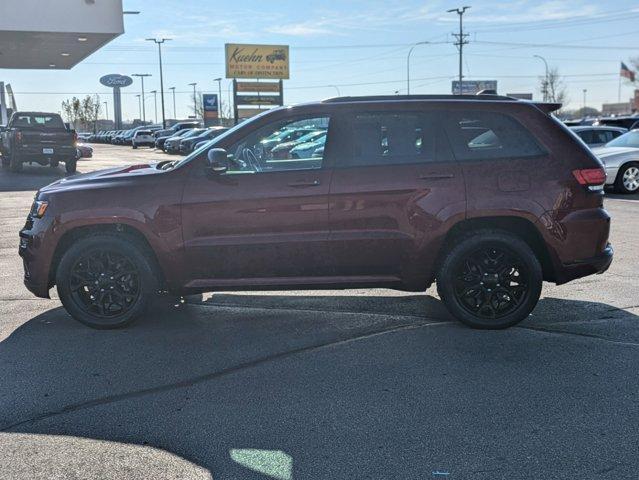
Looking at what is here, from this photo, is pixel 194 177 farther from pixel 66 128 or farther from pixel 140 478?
pixel 66 128

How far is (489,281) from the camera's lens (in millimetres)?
5355

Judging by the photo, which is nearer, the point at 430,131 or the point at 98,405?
the point at 98,405

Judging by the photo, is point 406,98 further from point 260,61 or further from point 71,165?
point 260,61

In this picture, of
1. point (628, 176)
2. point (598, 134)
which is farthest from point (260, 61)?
point (628, 176)

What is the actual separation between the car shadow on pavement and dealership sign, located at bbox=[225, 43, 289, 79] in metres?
42.3

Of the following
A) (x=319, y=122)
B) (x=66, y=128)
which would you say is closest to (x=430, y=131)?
(x=319, y=122)

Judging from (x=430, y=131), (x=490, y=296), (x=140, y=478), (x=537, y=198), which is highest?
(x=430, y=131)

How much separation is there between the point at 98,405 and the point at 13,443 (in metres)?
0.57

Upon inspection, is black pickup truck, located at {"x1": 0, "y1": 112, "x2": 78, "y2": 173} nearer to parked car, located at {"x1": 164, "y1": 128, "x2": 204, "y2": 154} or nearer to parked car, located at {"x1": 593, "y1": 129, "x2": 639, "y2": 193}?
parked car, located at {"x1": 593, "y1": 129, "x2": 639, "y2": 193}

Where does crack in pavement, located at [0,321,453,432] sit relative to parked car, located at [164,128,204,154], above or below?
below

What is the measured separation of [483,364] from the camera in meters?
4.59


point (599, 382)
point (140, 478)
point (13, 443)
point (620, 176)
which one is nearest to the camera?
point (140, 478)

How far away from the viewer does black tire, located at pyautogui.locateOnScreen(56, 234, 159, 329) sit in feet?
17.2

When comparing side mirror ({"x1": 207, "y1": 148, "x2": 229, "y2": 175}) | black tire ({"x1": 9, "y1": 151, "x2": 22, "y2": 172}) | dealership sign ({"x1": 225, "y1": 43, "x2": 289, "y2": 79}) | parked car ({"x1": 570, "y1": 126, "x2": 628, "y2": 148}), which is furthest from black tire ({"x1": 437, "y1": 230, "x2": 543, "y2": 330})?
dealership sign ({"x1": 225, "y1": 43, "x2": 289, "y2": 79})
